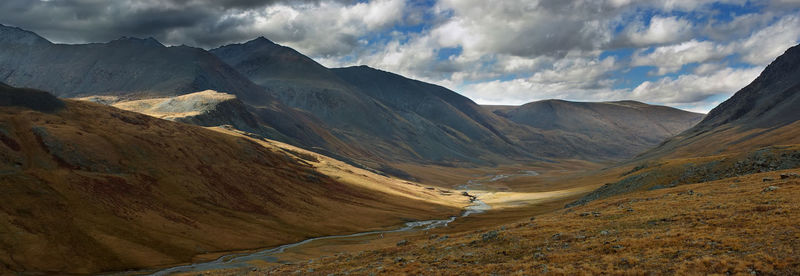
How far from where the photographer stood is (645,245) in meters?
31.2

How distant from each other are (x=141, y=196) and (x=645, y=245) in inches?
3670

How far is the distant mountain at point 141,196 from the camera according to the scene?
65.4m

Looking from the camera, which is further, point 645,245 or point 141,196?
point 141,196

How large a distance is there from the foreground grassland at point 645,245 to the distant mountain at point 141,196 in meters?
36.9

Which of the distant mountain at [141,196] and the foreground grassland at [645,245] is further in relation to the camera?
the distant mountain at [141,196]

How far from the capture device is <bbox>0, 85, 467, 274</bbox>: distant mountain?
65.4 m

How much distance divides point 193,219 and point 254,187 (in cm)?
3236

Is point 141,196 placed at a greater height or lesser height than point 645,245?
lesser

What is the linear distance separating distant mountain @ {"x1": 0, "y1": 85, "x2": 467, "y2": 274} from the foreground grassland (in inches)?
1452

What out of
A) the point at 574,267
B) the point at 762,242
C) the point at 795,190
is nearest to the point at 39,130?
the point at 574,267

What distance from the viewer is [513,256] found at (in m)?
35.2

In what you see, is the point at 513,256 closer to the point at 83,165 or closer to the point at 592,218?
the point at 592,218

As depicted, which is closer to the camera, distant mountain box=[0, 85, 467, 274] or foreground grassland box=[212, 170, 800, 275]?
foreground grassland box=[212, 170, 800, 275]

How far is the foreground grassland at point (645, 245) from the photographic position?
25422 mm
